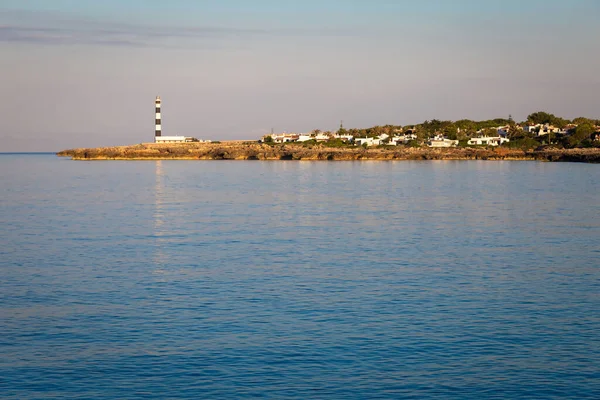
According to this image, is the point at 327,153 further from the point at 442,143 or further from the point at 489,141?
the point at 489,141

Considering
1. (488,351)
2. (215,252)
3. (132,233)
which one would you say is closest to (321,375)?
(488,351)

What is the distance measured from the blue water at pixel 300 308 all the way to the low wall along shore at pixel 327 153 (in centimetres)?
12112

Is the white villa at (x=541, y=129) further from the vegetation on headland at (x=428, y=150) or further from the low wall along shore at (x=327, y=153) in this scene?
the low wall along shore at (x=327, y=153)

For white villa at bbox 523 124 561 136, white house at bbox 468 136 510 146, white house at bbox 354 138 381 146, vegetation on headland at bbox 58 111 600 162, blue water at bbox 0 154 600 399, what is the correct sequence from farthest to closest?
white house at bbox 354 138 381 146 → white villa at bbox 523 124 561 136 → white house at bbox 468 136 510 146 → vegetation on headland at bbox 58 111 600 162 → blue water at bbox 0 154 600 399

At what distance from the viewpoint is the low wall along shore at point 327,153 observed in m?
160

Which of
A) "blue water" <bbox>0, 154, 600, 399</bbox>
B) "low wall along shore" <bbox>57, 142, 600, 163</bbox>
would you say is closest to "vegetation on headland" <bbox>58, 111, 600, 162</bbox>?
"low wall along shore" <bbox>57, 142, 600, 163</bbox>

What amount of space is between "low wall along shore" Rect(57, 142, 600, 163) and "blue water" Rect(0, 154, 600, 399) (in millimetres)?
121124

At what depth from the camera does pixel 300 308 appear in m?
20.3

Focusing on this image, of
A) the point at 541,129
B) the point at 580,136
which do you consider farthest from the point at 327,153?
the point at 541,129

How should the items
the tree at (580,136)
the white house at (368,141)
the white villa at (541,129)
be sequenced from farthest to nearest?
1. the white house at (368,141)
2. the white villa at (541,129)
3. the tree at (580,136)

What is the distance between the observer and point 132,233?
120ft

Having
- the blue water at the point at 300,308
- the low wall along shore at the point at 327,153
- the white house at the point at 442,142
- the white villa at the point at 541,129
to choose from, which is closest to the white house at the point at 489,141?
the white house at the point at 442,142

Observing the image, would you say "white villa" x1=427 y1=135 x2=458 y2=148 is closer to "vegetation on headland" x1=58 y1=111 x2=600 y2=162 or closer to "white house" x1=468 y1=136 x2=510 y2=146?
"vegetation on headland" x1=58 y1=111 x2=600 y2=162

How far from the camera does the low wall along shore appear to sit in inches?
6295
